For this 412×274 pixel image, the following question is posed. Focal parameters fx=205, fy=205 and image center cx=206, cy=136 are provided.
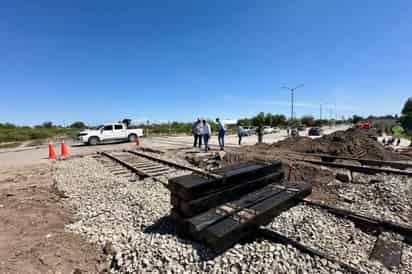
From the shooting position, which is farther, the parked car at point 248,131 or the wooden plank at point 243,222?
the parked car at point 248,131

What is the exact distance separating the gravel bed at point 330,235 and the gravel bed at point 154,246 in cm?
40

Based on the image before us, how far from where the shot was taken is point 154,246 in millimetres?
2758

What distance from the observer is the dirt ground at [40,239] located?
2.57 meters

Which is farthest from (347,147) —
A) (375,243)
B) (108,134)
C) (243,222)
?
(108,134)

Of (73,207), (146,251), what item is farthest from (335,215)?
(73,207)

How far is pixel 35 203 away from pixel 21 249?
7.46 ft

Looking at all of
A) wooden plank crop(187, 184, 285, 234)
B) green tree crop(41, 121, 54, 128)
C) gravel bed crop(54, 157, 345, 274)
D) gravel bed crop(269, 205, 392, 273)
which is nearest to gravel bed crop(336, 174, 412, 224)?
gravel bed crop(269, 205, 392, 273)

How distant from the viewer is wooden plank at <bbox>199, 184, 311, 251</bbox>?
263 centimetres

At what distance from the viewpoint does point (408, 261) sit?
2590 mm

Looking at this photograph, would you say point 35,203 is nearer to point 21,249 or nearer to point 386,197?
point 21,249

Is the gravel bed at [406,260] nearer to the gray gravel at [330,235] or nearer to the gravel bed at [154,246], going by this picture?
the gray gravel at [330,235]

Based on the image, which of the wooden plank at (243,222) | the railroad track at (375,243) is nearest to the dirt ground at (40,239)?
the wooden plank at (243,222)

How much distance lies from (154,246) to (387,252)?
3.10 metres

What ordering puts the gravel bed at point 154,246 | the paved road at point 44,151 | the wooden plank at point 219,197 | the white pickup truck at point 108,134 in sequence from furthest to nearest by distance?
the white pickup truck at point 108,134, the paved road at point 44,151, the wooden plank at point 219,197, the gravel bed at point 154,246
